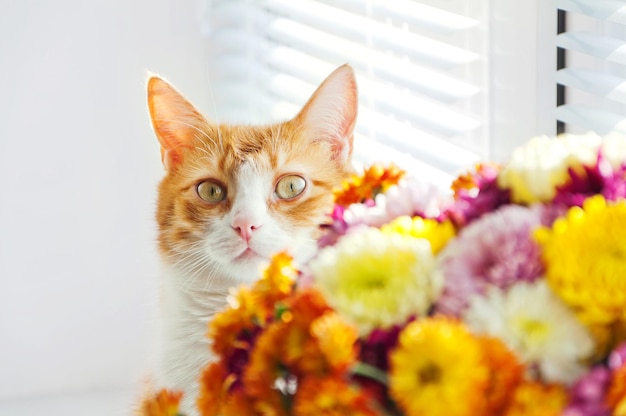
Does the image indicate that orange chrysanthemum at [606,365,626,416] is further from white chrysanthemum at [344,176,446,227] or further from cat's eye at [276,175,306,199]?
cat's eye at [276,175,306,199]

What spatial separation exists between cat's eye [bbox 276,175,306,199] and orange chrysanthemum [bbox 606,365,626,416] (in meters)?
0.58

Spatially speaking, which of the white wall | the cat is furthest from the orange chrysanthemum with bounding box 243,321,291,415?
the white wall

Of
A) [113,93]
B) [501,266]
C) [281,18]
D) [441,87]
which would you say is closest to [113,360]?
[113,93]

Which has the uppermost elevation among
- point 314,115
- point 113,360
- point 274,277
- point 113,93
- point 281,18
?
point 274,277

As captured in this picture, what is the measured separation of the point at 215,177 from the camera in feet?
3.07

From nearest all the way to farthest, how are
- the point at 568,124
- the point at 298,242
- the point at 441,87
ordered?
the point at 298,242, the point at 568,124, the point at 441,87

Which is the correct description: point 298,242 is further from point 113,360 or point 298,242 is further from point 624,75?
point 113,360

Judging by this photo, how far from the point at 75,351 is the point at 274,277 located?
143 cm

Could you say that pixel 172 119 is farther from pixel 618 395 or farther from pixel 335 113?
pixel 618 395

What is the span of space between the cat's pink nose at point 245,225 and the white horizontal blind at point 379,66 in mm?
366

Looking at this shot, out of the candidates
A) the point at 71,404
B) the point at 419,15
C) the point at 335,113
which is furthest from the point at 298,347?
the point at 71,404

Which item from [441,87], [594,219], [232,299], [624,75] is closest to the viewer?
[594,219]

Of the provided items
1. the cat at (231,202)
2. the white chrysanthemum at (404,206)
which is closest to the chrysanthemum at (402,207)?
the white chrysanthemum at (404,206)

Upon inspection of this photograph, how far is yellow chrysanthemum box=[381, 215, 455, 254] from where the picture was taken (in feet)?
Result: 1.55
